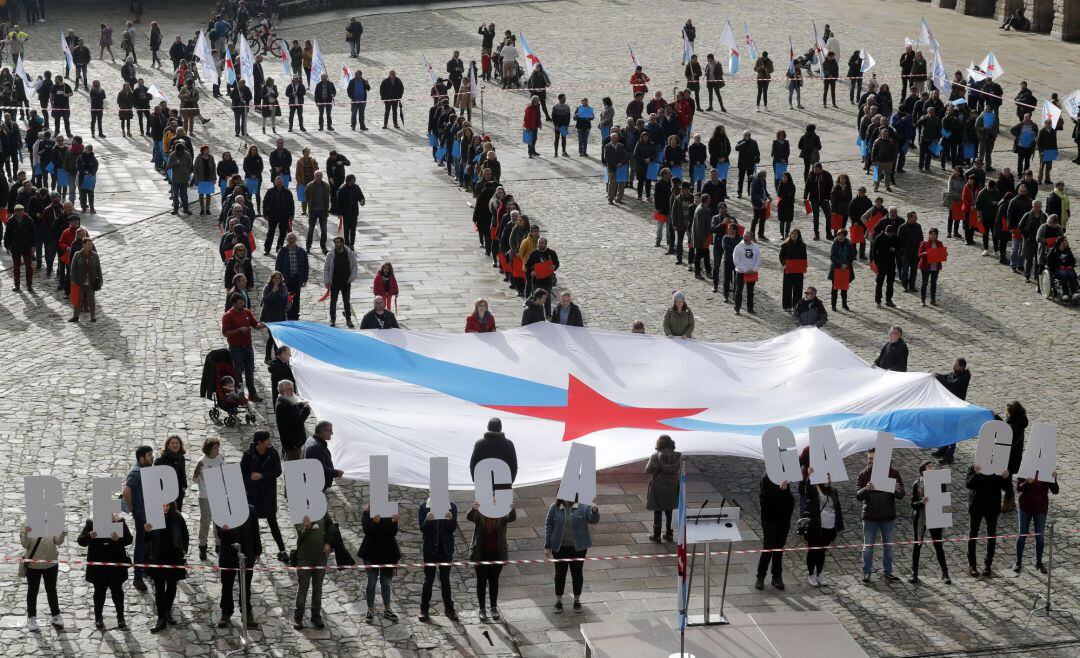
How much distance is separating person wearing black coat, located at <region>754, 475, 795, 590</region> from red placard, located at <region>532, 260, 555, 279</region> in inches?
333

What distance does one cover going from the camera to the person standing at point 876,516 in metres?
14.1

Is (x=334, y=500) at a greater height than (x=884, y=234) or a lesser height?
lesser

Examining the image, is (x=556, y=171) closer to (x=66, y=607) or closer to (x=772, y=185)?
(x=772, y=185)

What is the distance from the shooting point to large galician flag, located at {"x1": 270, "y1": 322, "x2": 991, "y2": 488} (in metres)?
15.2

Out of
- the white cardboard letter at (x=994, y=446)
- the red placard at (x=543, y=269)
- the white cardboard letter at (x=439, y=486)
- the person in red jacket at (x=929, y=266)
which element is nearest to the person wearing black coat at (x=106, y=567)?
the white cardboard letter at (x=439, y=486)

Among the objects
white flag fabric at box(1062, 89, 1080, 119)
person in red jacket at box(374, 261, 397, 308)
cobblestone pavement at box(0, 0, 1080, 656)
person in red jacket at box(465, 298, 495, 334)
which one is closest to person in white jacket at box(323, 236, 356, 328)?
person in red jacket at box(374, 261, 397, 308)

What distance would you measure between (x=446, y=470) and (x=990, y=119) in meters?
21.5

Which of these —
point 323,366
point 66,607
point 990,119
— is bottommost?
point 66,607

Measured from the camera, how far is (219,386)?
17.5m

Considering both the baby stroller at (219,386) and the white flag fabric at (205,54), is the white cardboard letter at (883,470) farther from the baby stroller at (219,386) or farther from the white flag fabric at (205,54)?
the white flag fabric at (205,54)

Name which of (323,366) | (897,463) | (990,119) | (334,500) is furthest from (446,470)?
(990,119)

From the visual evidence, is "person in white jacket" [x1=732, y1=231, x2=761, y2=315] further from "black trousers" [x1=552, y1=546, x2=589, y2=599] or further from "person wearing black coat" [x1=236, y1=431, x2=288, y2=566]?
"person wearing black coat" [x1=236, y1=431, x2=288, y2=566]

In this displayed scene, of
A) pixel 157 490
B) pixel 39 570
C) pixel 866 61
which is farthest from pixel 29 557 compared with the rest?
pixel 866 61

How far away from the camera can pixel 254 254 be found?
2536cm
